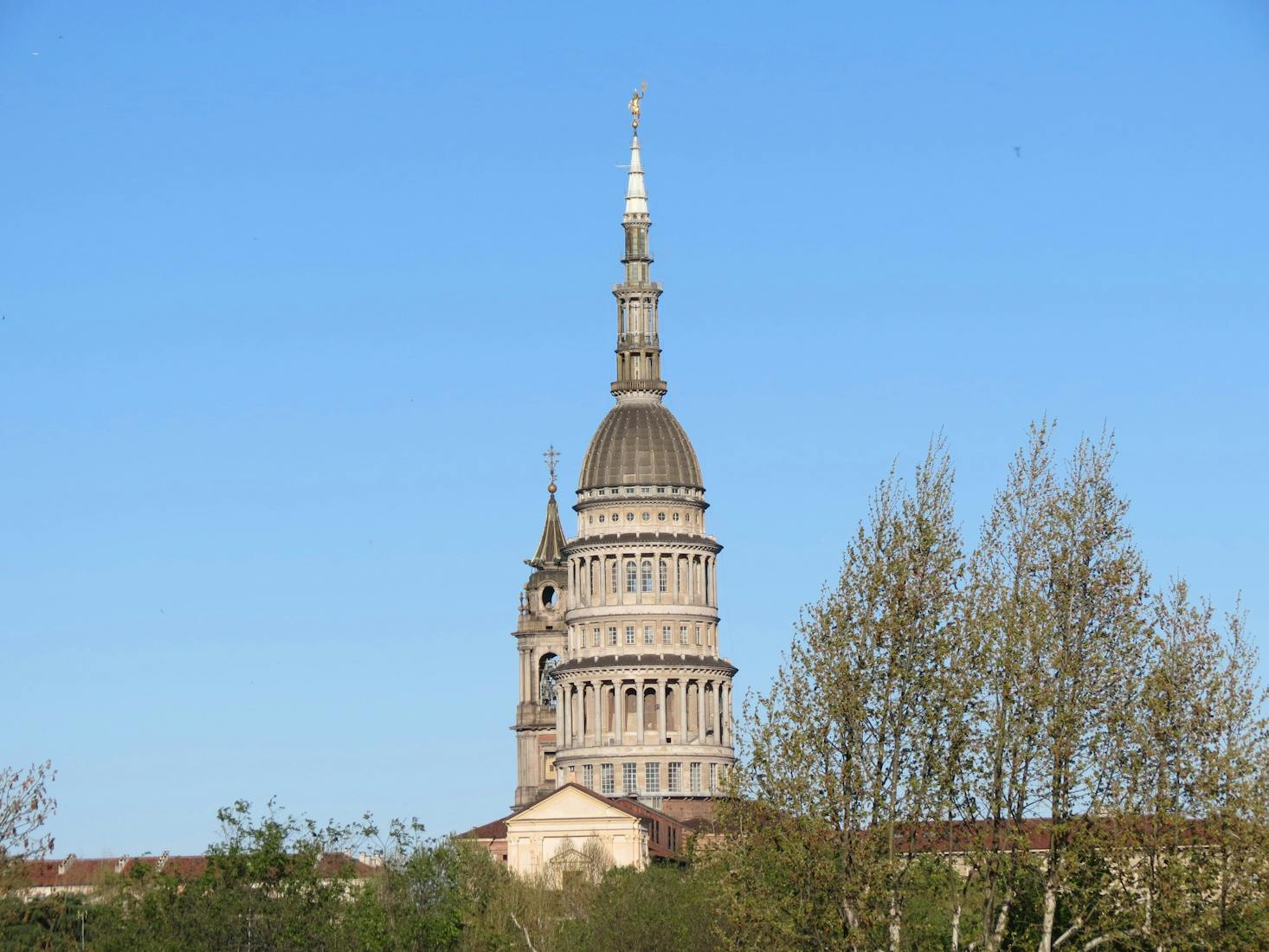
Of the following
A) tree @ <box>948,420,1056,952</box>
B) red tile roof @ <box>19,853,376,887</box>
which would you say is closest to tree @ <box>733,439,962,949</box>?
tree @ <box>948,420,1056,952</box>

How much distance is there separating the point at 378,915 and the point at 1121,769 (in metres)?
56.4

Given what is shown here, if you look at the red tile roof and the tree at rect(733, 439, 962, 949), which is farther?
the red tile roof

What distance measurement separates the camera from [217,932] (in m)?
126

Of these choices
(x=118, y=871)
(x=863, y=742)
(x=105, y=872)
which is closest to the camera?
(x=863, y=742)

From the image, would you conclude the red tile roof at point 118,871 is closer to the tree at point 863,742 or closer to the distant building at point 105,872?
the distant building at point 105,872

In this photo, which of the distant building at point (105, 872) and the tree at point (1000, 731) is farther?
the distant building at point (105, 872)

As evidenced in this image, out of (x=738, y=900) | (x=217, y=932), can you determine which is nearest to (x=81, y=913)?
(x=217, y=932)

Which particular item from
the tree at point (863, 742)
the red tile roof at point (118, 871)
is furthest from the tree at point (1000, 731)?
the red tile roof at point (118, 871)

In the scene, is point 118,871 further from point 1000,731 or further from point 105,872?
point 1000,731

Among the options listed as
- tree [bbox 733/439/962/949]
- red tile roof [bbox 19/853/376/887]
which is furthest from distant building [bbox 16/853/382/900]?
tree [bbox 733/439/962/949]

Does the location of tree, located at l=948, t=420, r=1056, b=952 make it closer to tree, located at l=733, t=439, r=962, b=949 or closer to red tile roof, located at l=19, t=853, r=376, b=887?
tree, located at l=733, t=439, r=962, b=949

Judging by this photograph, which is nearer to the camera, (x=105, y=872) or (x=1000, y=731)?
(x=1000, y=731)

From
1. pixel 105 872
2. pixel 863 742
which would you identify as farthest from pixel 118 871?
pixel 863 742

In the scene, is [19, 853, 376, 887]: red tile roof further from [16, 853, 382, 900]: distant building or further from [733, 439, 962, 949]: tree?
[733, 439, 962, 949]: tree
